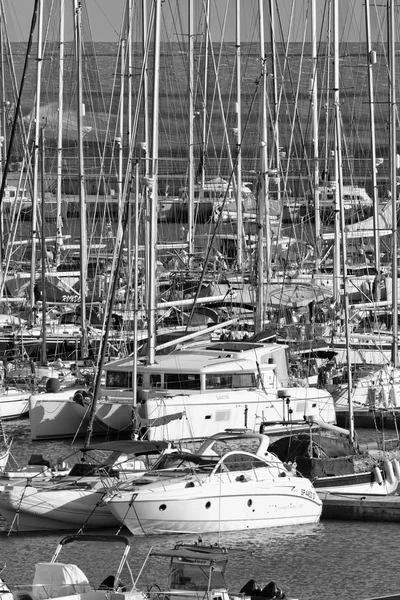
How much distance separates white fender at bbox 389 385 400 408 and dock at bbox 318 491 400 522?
9.11m

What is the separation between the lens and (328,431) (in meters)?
27.2

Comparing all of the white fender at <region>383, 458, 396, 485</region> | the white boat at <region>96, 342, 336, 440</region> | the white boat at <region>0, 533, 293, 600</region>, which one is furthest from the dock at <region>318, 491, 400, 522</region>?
the white boat at <region>0, 533, 293, 600</region>

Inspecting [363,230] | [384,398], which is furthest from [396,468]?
[363,230]

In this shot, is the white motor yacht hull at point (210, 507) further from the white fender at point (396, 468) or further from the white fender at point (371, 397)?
the white fender at point (371, 397)

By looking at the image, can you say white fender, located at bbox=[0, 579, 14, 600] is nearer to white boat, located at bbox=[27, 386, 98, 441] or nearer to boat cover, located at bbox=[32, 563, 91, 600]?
boat cover, located at bbox=[32, 563, 91, 600]

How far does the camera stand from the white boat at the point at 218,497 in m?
21.4

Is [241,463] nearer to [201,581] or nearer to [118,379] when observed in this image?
[201,581]

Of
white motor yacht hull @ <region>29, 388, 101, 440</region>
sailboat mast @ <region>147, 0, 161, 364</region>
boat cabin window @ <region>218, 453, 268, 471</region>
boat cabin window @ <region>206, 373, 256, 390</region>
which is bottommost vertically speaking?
boat cabin window @ <region>218, 453, 268, 471</region>

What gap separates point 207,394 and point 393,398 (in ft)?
17.6

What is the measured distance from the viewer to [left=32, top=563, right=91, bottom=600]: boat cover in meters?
16.0

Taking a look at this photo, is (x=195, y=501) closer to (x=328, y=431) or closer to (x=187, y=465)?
(x=187, y=465)

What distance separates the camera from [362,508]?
23.1m

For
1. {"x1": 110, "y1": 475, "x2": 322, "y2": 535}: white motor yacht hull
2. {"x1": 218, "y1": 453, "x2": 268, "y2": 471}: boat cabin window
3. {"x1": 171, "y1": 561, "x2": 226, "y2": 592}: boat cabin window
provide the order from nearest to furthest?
{"x1": 171, "y1": 561, "x2": 226, "y2": 592}: boat cabin window, {"x1": 110, "y1": 475, "x2": 322, "y2": 535}: white motor yacht hull, {"x1": 218, "y1": 453, "x2": 268, "y2": 471}: boat cabin window

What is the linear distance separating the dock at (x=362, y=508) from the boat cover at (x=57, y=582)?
7.80 metres
